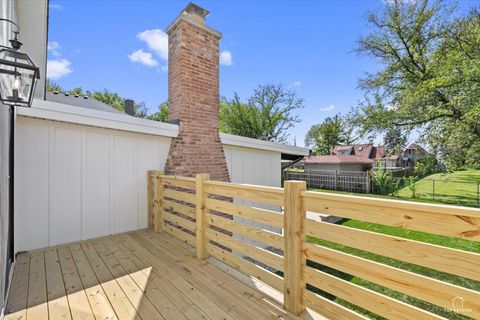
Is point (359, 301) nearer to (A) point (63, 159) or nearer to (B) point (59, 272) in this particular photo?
(B) point (59, 272)

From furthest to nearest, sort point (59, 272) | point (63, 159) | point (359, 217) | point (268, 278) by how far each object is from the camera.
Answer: point (63, 159) < point (59, 272) < point (268, 278) < point (359, 217)

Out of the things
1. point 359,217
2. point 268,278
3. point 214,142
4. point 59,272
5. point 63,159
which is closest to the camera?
point 359,217

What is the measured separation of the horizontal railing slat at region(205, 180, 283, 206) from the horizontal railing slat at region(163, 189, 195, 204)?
43 cm

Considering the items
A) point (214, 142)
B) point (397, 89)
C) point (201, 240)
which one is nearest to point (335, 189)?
point (397, 89)

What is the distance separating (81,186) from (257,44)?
12483 mm

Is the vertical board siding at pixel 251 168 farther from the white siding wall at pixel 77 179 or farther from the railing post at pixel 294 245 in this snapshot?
the railing post at pixel 294 245

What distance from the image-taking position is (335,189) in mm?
15258

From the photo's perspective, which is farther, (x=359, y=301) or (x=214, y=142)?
(x=214, y=142)

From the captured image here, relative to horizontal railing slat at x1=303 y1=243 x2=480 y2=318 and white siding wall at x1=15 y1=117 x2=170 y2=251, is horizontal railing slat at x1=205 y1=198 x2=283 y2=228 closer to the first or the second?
horizontal railing slat at x1=303 y1=243 x2=480 y2=318

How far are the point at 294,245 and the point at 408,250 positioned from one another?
0.80 metres

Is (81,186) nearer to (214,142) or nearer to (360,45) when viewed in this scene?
(214,142)

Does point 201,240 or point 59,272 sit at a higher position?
point 201,240

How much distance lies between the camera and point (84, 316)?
196 cm

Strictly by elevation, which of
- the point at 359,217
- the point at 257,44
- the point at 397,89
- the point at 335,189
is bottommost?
the point at 335,189
